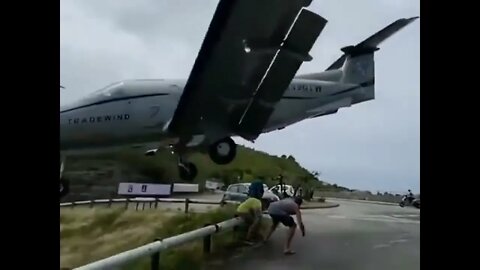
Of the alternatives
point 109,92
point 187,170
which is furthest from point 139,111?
point 187,170

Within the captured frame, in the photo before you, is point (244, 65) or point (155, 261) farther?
point (244, 65)

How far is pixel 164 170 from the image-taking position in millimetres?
1346

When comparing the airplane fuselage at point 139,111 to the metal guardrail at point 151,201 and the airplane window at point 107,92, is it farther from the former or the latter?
the metal guardrail at point 151,201

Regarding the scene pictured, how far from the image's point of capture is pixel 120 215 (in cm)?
131

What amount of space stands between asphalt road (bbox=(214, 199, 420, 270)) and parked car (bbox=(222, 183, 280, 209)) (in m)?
0.07

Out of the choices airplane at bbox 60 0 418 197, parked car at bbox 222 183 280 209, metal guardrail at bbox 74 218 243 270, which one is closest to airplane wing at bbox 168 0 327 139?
airplane at bbox 60 0 418 197

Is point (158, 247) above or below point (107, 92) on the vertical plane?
below

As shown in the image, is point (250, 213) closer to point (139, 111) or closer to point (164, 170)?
point (164, 170)

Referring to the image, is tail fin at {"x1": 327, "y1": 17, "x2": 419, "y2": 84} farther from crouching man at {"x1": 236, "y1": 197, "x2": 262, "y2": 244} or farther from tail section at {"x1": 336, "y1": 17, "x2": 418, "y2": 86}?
crouching man at {"x1": 236, "y1": 197, "x2": 262, "y2": 244}

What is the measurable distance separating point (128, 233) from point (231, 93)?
420mm

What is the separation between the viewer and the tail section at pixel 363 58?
1.27 meters

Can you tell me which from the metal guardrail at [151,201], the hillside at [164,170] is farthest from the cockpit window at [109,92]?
the metal guardrail at [151,201]
